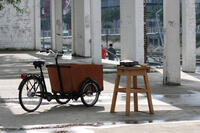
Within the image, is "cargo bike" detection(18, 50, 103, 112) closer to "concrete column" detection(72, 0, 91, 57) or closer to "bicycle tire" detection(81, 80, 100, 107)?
"bicycle tire" detection(81, 80, 100, 107)

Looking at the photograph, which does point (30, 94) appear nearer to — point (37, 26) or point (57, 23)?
point (57, 23)

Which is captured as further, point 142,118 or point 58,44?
point 58,44

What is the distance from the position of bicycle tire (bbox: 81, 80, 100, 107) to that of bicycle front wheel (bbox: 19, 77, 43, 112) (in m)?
0.89

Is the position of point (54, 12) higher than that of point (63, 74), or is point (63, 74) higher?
point (54, 12)

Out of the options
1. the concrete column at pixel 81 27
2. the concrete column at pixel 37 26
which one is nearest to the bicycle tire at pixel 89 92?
the concrete column at pixel 81 27

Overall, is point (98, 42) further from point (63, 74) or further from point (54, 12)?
point (54, 12)

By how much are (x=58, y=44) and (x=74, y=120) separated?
33.1 meters

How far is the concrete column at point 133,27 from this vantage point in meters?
23.5

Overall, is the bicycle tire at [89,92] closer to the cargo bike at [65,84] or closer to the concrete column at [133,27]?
the cargo bike at [65,84]

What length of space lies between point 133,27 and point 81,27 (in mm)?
9517

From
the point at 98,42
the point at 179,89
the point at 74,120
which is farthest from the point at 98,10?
the point at 74,120

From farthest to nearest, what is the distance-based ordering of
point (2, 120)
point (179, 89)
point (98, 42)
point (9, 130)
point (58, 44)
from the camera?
point (58, 44)
point (98, 42)
point (179, 89)
point (2, 120)
point (9, 130)

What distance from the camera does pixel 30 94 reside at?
949cm

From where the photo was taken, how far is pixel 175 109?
32.0ft
